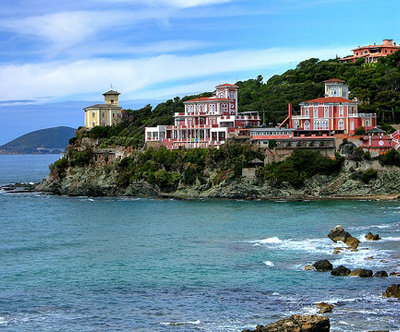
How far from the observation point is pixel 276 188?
7025 cm

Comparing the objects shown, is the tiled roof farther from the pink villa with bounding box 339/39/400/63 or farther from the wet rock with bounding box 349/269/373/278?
the wet rock with bounding box 349/269/373/278

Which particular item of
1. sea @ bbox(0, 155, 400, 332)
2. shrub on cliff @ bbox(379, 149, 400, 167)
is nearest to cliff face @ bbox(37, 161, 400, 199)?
shrub on cliff @ bbox(379, 149, 400, 167)

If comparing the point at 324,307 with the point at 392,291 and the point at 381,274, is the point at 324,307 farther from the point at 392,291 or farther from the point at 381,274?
the point at 381,274

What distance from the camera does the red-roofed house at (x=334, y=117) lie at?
7556cm

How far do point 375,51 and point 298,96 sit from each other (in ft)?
109

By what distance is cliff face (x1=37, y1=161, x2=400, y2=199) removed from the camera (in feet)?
221

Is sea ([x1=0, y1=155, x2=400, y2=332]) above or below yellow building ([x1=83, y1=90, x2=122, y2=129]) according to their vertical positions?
below

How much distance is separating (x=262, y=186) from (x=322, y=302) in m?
42.2

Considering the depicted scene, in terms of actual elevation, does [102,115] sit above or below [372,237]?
above

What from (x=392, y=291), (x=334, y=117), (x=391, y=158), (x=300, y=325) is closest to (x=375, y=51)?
(x=334, y=117)

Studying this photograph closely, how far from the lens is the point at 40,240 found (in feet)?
157

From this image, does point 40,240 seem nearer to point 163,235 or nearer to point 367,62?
point 163,235

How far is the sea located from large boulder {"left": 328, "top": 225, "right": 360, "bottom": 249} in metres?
0.63

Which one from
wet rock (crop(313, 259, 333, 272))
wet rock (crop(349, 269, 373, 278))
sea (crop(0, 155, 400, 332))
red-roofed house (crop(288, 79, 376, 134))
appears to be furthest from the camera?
red-roofed house (crop(288, 79, 376, 134))
